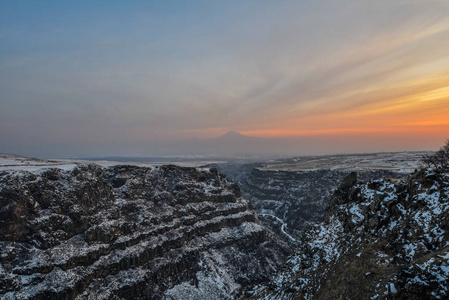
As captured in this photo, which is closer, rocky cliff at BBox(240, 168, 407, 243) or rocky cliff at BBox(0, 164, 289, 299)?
rocky cliff at BBox(0, 164, 289, 299)

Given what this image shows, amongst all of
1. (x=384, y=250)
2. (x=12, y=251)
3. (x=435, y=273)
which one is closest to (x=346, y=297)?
(x=384, y=250)

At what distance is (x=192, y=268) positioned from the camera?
5806 centimetres

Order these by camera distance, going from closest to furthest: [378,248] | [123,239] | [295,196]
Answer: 1. [378,248]
2. [123,239]
3. [295,196]

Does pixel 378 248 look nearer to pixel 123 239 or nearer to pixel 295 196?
pixel 123 239

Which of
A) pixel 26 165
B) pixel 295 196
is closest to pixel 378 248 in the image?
pixel 26 165

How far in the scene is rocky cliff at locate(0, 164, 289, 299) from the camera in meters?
42.4

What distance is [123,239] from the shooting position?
2095 inches

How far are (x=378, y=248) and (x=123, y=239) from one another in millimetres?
49435

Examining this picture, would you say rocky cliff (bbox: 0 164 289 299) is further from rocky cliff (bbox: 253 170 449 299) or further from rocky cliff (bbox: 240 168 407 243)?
rocky cliff (bbox: 253 170 449 299)

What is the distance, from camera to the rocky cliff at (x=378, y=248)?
15.7 metres

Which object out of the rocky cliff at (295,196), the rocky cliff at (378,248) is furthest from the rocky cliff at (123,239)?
the rocky cliff at (378,248)

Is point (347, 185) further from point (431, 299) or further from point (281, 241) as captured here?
point (281, 241)

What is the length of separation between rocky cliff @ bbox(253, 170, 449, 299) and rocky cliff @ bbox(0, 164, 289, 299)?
29.1m

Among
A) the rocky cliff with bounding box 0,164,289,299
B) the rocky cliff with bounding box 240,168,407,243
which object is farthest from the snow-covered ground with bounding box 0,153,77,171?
the rocky cliff with bounding box 240,168,407,243
